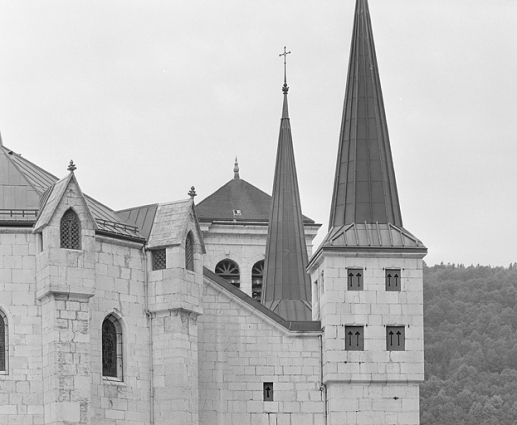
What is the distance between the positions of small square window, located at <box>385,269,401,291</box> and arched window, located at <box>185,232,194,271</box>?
22.0 feet

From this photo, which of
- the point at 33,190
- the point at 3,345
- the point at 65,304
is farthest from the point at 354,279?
the point at 3,345

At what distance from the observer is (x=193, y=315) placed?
210 feet

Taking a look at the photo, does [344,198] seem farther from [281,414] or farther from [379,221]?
[281,414]

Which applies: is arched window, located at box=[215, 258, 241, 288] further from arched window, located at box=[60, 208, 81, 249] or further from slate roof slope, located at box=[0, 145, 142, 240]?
arched window, located at box=[60, 208, 81, 249]

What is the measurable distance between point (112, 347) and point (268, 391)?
612 centimetres

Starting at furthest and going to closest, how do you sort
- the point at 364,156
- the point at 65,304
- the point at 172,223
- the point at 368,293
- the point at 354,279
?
the point at 364,156 → the point at 354,279 → the point at 368,293 → the point at 172,223 → the point at 65,304

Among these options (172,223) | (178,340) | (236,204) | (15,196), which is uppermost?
(236,204)

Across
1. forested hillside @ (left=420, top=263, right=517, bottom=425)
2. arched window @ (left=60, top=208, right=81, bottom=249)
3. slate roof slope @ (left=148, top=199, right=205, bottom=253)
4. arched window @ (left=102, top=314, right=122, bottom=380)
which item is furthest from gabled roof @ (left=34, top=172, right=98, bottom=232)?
forested hillside @ (left=420, top=263, right=517, bottom=425)

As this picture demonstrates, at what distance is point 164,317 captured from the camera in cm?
6356

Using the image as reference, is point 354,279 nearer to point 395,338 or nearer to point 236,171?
point 395,338

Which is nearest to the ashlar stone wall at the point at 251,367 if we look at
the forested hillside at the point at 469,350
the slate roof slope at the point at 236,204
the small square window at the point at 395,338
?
the small square window at the point at 395,338

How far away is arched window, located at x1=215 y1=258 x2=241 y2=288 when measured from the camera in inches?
3664

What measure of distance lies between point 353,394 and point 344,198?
6942mm

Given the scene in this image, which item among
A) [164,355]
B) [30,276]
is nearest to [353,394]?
[164,355]
